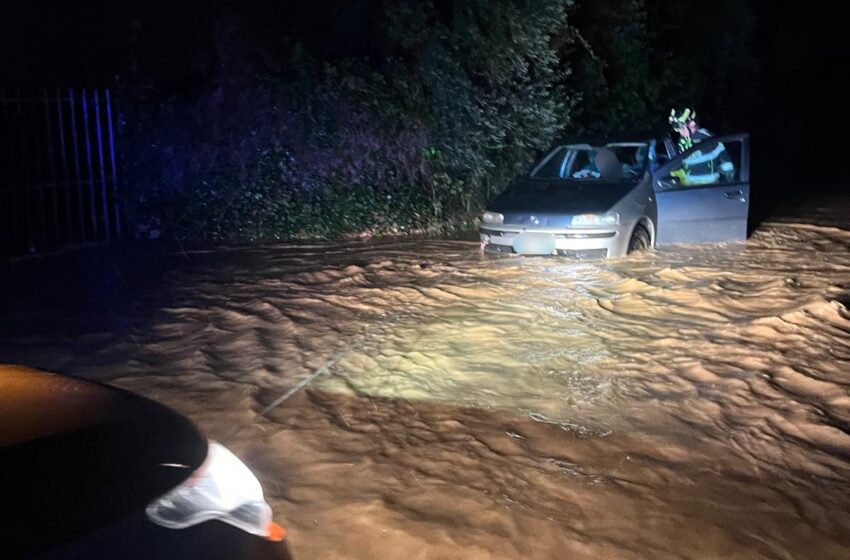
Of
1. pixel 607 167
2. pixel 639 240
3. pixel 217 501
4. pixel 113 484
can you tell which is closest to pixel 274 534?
pixel 217 501

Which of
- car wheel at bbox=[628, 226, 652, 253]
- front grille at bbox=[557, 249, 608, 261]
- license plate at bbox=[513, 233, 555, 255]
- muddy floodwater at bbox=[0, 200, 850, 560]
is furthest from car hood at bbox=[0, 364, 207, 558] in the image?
car wheel at bbox=[628, 226, 652, 253]

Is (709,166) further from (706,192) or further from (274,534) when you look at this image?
(274,534)

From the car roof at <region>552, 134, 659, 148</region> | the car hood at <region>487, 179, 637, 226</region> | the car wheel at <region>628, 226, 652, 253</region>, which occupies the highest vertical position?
the car roof at <region>552, 134, 659, 148</region>

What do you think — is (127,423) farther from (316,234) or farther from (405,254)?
(316,234)

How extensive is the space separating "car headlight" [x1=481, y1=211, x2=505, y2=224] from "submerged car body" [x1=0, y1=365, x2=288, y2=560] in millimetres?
7177

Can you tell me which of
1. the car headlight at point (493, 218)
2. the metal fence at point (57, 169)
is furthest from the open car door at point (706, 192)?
the metal fence at point (57, 169)

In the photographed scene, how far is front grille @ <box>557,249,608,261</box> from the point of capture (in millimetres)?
9773

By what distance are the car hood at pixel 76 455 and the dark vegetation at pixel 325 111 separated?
10.0 meters

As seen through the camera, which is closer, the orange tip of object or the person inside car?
the orange tip of object

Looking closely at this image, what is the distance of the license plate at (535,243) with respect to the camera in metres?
9.79

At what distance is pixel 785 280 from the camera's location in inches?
360

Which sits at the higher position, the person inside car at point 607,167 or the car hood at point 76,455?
the person inside car at point 607,167

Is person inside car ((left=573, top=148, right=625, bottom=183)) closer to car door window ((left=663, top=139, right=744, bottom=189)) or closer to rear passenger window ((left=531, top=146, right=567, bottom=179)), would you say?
rear passenger window ((left=531, top=146, right=567, bottom=179))

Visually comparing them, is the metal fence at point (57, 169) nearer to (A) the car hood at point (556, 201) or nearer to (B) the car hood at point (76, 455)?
(A) the car hood at point (556, 201)
